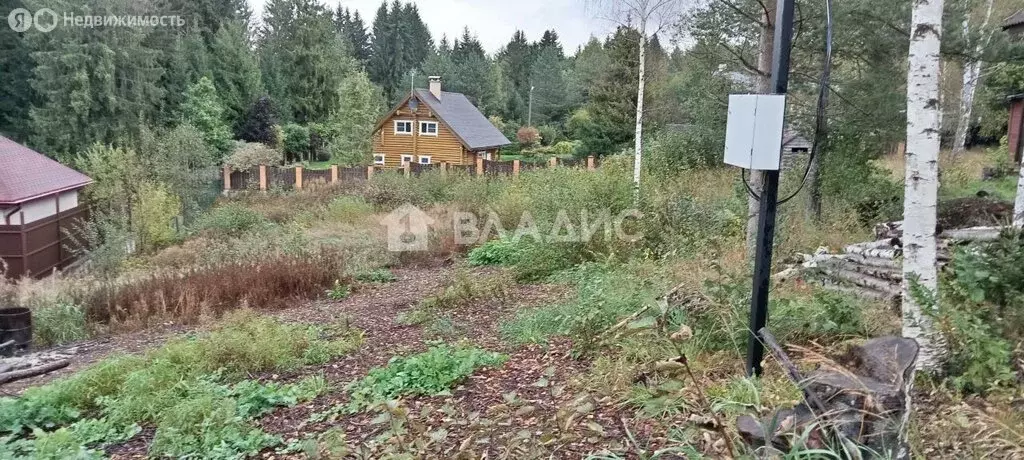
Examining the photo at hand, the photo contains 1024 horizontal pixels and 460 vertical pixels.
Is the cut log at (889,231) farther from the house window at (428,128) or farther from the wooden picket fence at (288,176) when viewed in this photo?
the house window at (428,128)

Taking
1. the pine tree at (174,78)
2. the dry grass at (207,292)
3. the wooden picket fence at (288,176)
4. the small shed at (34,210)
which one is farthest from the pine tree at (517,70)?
the dry grass at (207,292)

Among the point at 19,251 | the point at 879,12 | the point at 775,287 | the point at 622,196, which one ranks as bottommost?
the point at 19,251

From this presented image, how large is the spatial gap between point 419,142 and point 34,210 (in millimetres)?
14847

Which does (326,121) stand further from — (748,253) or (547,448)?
(547,448)

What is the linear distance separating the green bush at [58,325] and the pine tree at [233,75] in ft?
91.0

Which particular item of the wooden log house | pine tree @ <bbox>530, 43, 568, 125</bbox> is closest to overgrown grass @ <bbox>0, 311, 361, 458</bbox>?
the wooden log house

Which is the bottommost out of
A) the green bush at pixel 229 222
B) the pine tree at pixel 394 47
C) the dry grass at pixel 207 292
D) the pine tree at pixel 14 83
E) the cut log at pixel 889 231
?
the dry grass at pixel 207 292

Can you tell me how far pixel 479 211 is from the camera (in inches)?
460

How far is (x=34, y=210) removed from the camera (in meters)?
14.2

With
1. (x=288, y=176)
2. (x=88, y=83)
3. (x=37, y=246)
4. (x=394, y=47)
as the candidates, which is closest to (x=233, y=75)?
(x=88, y=83)

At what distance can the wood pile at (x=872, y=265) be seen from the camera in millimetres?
4789

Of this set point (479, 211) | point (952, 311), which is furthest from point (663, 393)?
point (479, 211)

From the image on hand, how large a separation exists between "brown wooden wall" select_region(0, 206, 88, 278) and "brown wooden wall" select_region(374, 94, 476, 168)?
12.4 m

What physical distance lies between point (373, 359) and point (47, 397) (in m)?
2.13
